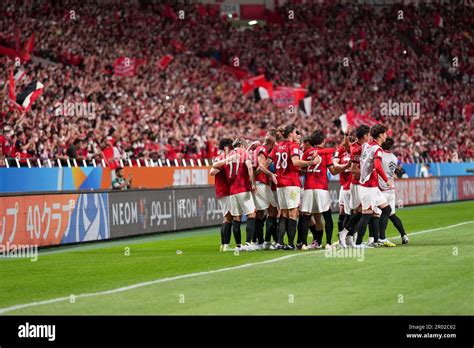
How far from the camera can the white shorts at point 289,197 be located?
751 inches

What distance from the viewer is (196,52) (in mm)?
51781

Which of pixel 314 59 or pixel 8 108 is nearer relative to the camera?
pixel 8 108

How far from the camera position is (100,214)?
80.9ft

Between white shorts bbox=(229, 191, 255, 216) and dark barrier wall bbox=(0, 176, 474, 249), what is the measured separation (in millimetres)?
3022

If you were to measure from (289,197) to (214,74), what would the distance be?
30292mm

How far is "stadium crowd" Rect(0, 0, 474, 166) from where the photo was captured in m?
33.8

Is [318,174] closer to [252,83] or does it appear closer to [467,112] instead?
[252,83]

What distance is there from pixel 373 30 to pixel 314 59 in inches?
292

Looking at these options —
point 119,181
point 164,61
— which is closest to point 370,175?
point 119,181

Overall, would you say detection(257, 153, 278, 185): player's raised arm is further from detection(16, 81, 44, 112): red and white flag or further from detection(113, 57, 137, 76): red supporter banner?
detection(113, 57, 137, 76): red supporter banner

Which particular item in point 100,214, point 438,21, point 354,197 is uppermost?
point 438,21

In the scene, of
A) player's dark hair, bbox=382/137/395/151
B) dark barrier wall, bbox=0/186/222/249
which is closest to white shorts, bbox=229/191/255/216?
player's dark hair, bbox=382/137/395/151
